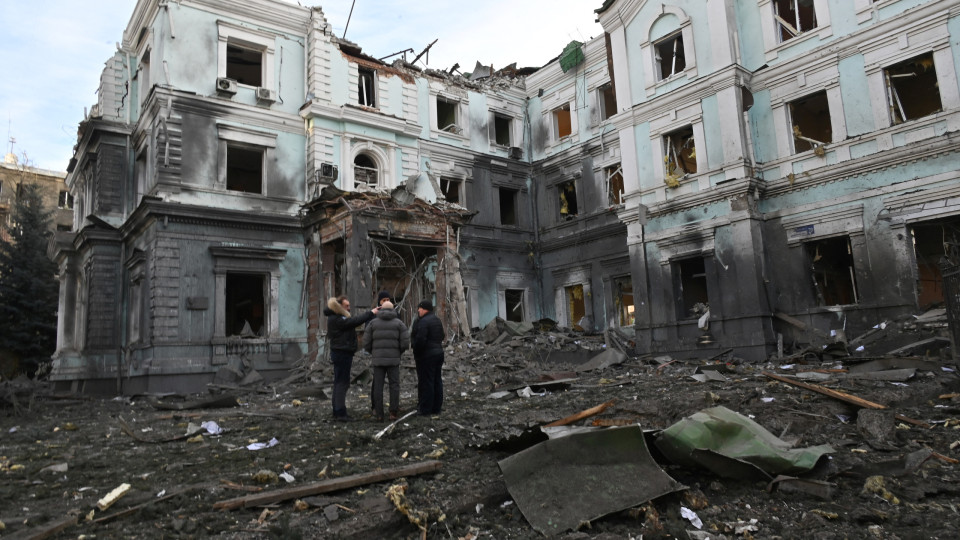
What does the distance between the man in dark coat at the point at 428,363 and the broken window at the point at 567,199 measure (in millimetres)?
16134

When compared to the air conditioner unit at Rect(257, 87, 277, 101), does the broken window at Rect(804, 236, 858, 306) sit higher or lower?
lower

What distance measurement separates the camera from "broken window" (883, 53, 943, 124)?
533 inches

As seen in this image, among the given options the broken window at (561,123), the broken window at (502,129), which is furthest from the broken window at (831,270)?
the broken window at (502,129)

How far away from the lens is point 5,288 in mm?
23547

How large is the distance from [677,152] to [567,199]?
720 cm

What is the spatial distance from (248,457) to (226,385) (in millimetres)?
9251

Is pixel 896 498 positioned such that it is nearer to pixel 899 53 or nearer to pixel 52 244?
pixel 899 53

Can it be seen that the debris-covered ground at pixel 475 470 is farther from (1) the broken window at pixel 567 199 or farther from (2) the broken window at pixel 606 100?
(2) the broken window at pixel 606 100

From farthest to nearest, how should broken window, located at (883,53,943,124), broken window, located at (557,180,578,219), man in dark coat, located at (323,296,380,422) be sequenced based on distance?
broken window, located at (557,180,578,219) < broken window, located at (883,53,943,124) < man in dark coat, located at (323,296,380,422)

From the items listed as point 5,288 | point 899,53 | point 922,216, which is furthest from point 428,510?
point 5,288

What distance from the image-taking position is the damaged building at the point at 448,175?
1381 cm

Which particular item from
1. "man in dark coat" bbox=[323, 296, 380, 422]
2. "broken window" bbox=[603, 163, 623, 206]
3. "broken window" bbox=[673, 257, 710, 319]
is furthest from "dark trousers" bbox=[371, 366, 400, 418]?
"broken window" bbox=[603, 163, 623, 206]

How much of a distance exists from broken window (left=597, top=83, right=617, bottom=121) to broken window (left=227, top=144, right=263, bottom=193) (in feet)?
39.9

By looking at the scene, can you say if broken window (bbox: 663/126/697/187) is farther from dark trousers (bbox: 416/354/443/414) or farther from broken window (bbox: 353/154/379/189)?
dark trousers (bbox: 416/354/443/414)
